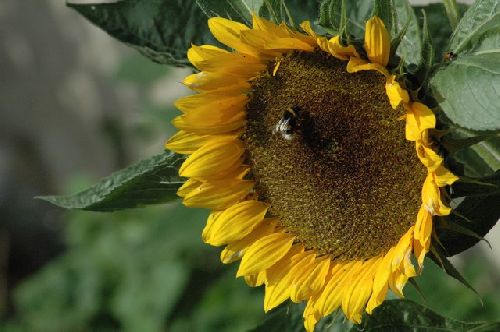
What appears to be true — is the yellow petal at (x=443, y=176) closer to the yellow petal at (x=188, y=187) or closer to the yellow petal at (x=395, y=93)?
the yellow petal at (x=395, y=93)

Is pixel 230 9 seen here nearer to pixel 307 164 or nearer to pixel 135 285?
pixel 307 164

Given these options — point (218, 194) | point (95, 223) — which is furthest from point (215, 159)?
point (95, 223)

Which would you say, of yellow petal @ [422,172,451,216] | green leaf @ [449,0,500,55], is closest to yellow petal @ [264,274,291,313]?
yellow petal @ [422,172,451,216]

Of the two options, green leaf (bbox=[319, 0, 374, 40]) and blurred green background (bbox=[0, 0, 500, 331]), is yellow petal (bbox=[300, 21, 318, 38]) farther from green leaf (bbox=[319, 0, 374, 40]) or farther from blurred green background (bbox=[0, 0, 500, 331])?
blurred green background (bbox=[0, 0, 500, 331])

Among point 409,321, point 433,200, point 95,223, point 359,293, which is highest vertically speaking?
point 433,200

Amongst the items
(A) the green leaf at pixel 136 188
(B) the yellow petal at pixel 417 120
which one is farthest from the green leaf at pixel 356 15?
(A) the green leaf at pixel 136 188

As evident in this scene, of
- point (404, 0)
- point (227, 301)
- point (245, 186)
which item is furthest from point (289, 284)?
point (227, 301)

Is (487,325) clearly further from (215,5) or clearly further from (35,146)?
(35,146)
